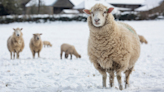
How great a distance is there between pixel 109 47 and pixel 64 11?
4027 centimetres

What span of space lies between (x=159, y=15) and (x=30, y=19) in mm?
25149

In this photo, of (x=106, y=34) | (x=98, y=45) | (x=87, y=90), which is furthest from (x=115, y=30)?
(x=87, y=90)

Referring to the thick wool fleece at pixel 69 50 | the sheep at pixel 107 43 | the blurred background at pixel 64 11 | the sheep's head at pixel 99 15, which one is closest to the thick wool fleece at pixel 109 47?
the sheep at pixel 107 43

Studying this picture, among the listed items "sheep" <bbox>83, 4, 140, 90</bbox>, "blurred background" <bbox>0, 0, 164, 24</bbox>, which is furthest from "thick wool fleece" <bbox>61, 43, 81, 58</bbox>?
"blurred background" <bbox>0, 0, 164, 24</bbox>

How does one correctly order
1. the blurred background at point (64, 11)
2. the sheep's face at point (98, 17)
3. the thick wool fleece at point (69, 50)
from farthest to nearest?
the blurred background at point (64, 11), the thick wool fleece at point (69, 50), the sheep's face at point (98, 17)

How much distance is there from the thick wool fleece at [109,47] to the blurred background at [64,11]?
30555 mm

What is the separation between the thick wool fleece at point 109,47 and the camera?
13.4ft

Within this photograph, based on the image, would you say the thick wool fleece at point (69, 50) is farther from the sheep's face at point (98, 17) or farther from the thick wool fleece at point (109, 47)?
the sheep's face at point (98, 17)

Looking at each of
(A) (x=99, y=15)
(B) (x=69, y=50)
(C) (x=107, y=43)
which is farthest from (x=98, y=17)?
(B) (x=69, y=50)

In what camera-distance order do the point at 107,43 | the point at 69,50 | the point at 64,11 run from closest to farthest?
the point at 107,43, the point at 69,50, the point at 64,11

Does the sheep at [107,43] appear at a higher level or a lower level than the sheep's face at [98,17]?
lower

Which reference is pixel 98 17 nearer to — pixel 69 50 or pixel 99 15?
pixel 99 15

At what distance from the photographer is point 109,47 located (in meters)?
4.10

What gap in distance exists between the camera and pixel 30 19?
3425 cm
